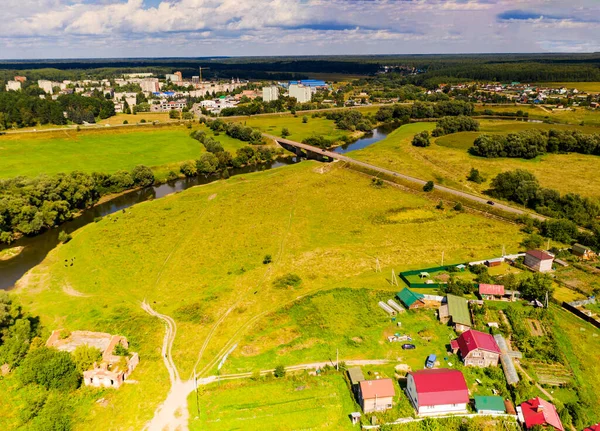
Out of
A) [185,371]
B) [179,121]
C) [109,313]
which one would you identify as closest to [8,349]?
[109,313]

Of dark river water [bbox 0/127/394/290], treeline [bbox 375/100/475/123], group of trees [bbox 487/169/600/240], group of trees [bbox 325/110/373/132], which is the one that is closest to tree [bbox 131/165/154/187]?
dark river water [bbox 0/127/394/290]

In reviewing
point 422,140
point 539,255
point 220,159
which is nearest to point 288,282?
point 539,255

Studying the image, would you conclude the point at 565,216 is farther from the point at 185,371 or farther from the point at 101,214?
the point at 101,214

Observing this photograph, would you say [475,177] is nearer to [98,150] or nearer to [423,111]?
[423,111]

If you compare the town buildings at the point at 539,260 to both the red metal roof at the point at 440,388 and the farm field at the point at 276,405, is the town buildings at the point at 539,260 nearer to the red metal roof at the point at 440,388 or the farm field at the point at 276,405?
the red metal roof at the point at 440,388

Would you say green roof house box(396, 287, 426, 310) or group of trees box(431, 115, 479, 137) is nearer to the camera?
green roof house box(396, 287, 426, 310)

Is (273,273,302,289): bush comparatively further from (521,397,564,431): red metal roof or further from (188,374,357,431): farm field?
(521,397,564,431): red metal roof
